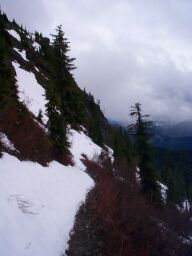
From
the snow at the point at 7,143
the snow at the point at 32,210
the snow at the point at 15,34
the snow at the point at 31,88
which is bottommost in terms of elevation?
the snow at the point at 32,210

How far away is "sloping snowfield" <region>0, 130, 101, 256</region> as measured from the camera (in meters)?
7.52

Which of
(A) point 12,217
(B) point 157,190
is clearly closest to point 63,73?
(B) point 157,190

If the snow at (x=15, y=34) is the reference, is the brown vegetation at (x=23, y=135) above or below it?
below

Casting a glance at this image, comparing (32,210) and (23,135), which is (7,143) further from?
(32,210)

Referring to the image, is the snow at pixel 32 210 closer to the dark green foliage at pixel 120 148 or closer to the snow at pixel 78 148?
the snow at pixel 78 148

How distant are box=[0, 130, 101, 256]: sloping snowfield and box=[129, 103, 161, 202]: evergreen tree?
44.7ft

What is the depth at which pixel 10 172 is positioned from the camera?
34.0 feet

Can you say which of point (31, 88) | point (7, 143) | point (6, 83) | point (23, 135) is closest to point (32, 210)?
point (7, 143)

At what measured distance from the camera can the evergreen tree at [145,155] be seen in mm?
26578

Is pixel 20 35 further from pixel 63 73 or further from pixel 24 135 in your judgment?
pixel 24 135

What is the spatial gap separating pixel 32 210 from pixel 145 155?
61.2 feet

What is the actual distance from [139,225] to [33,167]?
202 inches

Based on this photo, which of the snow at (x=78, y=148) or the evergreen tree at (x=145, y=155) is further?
the snow at (x=78, y=148)

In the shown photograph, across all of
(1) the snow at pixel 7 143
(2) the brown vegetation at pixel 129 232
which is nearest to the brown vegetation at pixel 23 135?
(1) the snow at pixel 7 143
